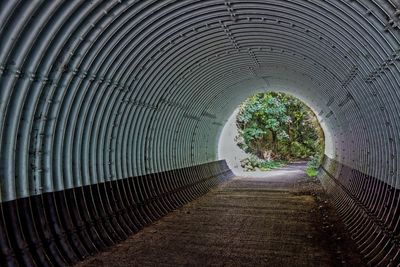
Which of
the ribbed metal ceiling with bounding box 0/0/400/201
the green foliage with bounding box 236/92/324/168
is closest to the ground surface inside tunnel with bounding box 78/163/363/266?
the ribbed metal ceiling with bounding box 0/0/400/201

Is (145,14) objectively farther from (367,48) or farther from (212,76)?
(212,76)

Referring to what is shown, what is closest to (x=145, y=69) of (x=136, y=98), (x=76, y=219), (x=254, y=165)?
(x=136, y=98)

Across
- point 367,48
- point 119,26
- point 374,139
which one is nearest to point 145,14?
point 119,26

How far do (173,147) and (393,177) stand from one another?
25.2ft

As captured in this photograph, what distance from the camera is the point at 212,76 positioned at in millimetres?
13312

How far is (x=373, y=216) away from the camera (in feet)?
26.2

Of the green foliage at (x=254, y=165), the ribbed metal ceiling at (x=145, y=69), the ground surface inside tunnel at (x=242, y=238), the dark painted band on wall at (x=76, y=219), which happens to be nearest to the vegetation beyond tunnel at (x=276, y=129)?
the green foliage at (x=254, y=165)

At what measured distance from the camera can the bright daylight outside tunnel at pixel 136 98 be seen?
6195mm

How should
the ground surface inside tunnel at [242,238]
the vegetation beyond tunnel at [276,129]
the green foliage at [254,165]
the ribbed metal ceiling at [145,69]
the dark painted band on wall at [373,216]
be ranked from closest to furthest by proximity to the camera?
the ribbed metal ceiling at [145,69], the dark painted band on wall at [373,216], the ground surface inside tunnel at [242,238], the green foliage at [254,165], the vegetation beyond tunnel at [276,129]

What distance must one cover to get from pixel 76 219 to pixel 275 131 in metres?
28.4

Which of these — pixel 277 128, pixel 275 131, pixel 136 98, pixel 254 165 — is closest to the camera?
pixel 136 98

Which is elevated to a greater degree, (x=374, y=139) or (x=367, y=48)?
(x=367, y=48)

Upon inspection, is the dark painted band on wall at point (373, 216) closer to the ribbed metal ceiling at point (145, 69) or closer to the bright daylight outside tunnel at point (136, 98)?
the bright daylight outside tunnel at point (136, 98)

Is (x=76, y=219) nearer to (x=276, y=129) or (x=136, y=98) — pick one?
(x=136, y=98)
